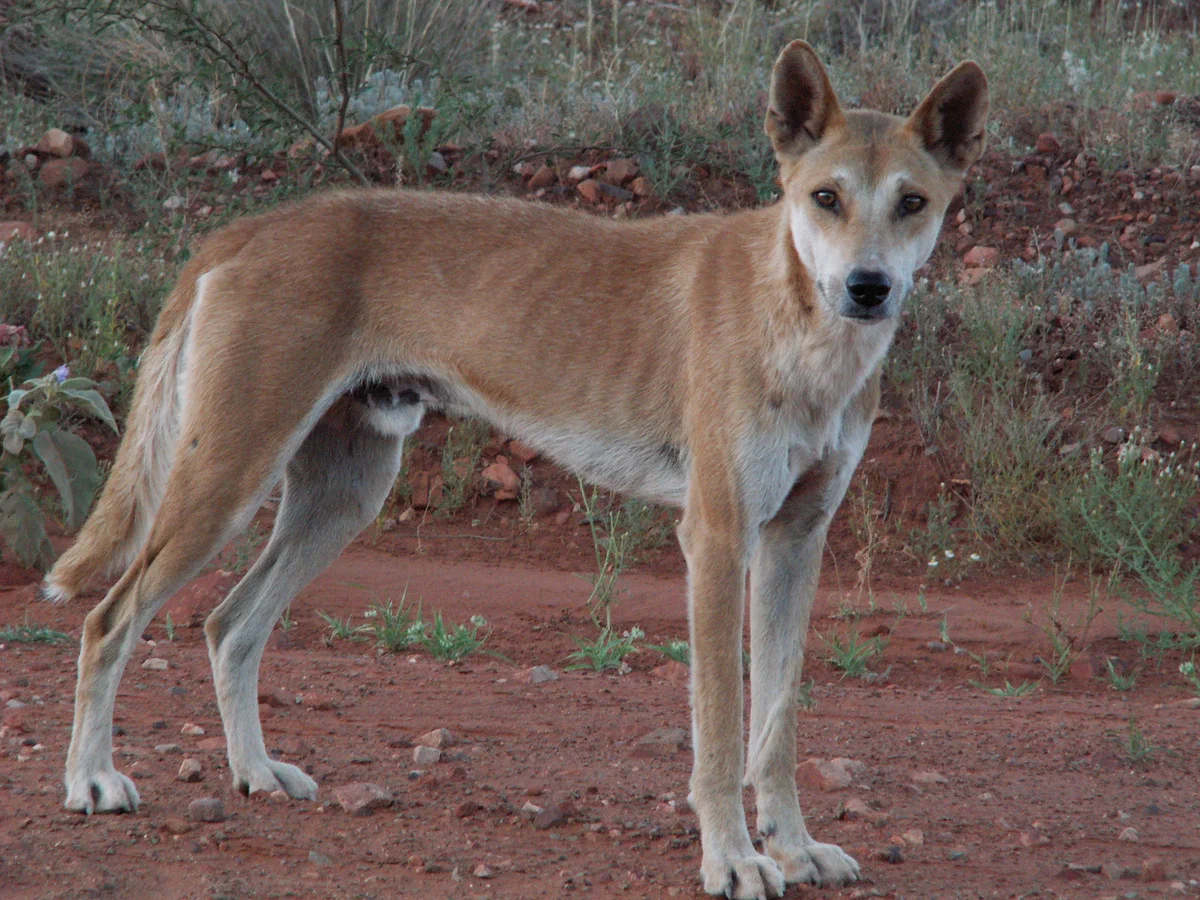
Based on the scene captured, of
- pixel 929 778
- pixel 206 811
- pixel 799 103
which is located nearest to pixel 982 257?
pixel 799 103

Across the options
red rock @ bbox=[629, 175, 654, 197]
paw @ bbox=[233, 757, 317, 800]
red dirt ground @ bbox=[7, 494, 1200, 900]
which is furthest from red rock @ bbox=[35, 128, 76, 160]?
paw @ bbox=[233, 757, 317, 800]

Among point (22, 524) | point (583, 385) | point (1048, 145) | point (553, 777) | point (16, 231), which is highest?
point (583, 385)

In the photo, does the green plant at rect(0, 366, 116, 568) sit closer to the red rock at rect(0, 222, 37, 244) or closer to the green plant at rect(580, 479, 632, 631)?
the green plant at rect(580, 479, 632, 631)

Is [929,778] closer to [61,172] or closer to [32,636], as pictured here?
[32,636]

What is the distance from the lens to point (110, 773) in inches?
144

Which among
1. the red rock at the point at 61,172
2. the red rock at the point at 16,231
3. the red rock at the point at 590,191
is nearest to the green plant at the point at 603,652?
the red rock at the point at 590,191

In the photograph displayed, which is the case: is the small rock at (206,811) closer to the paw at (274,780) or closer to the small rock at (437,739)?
the paw at (274,780)

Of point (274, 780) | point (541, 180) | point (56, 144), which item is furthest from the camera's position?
point (56, 144)

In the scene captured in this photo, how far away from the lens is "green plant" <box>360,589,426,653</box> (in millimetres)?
5305

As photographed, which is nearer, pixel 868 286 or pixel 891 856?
pixel 868 286

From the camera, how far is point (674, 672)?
16.8 ft

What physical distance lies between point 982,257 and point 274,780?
6.25 m

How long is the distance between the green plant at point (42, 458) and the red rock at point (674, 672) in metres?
2.27

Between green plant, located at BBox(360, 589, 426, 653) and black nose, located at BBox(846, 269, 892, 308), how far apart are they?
2.62 meters
